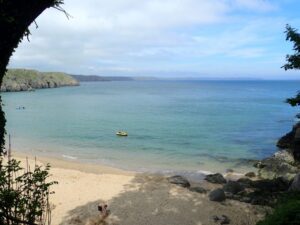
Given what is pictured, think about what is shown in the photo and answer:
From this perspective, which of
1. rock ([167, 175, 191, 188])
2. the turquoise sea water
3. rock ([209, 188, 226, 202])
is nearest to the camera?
rock ([209, 188, 226, 202])

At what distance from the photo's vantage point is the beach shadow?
1313 cm

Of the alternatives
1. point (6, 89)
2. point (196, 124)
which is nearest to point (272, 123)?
point (196, 124)

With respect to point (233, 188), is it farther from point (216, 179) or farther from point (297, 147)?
point (297, 147)

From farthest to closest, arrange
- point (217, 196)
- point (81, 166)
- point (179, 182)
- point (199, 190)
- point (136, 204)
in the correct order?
point (81, 166) → point (179, 182) → point (199, 190) → point (217, 196) → point (136, 204)

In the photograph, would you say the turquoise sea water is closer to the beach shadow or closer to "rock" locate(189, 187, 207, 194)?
"rock" locate(189, 187, 207, 194)

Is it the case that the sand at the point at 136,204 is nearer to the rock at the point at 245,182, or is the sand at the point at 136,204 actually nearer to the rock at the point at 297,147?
the rock at the point at 245,182

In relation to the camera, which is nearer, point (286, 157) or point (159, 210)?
point (159, 210)

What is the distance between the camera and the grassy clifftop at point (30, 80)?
13300cm

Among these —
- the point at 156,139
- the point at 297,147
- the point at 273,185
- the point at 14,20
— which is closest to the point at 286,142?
the point at 297,147

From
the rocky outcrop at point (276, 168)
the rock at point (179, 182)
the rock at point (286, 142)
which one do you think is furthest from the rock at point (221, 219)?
the rock at point (286, 142)

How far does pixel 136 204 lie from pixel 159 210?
101cm

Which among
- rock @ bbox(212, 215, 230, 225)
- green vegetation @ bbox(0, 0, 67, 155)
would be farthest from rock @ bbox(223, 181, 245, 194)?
green vegetation @ bbox(0, 0, 67, 155)

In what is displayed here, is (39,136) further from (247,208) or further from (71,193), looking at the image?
(247,208)

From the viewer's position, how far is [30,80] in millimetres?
149500
